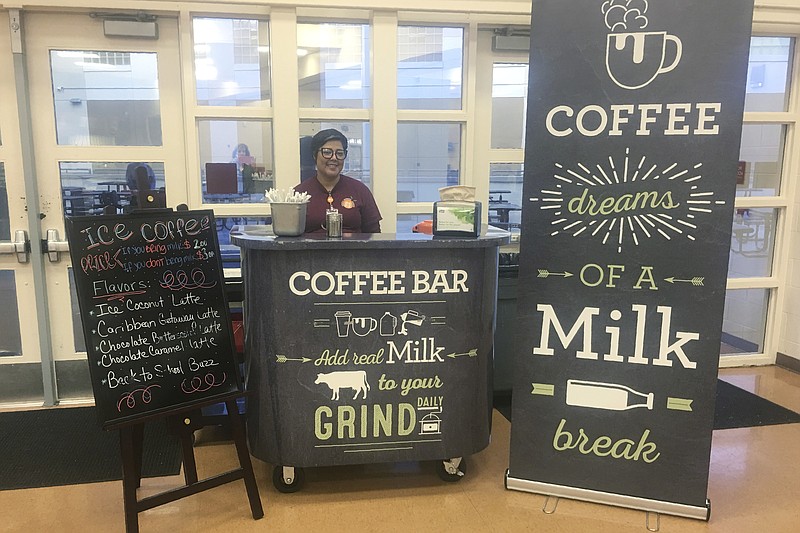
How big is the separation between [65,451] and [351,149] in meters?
2.30

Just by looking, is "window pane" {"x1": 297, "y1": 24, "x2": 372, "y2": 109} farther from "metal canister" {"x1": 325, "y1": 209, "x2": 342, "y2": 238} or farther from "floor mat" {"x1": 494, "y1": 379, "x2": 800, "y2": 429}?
"floor mat" {"x1": 494, "y1": 379, "x2": 800, "y2": 429}

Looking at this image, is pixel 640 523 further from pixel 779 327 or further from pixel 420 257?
pixel 779 327

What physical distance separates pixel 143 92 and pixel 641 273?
293cm

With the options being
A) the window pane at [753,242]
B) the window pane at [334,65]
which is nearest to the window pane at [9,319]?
the window pane at [334,65]

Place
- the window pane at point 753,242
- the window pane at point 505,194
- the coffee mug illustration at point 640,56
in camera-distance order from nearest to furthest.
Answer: the coffee mug illustration at point 640,56, the window pane at point 505,194, the window pane at point 753,242

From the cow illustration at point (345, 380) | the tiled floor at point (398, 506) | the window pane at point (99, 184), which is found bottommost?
the tiled floor at point (398, 506)

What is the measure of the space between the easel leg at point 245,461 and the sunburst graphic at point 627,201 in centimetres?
153

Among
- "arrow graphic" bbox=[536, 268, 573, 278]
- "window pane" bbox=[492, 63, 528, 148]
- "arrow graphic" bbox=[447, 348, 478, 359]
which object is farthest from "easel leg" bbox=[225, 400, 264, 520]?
"window pane" bbox=[492, 63, 528, 148]

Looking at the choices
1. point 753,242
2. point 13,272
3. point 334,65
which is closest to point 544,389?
point 334,65

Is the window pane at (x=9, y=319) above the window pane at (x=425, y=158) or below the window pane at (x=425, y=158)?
below

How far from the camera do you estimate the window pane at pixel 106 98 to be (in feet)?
11.4

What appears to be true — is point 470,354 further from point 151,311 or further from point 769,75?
point 769,75

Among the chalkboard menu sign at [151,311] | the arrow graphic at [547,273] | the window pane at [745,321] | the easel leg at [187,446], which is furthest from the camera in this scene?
the window pane at [745,321]

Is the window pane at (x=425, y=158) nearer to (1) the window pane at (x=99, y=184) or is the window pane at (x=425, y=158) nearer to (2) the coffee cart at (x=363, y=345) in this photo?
(2) the coffee cart at (x=363, y=345)
